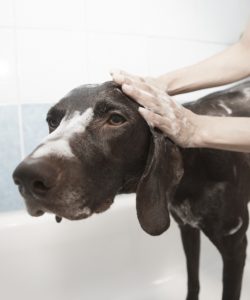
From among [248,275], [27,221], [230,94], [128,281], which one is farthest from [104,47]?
[248,275]

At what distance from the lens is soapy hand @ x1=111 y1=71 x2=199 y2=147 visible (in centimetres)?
75

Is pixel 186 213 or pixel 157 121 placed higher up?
pixel 157 121

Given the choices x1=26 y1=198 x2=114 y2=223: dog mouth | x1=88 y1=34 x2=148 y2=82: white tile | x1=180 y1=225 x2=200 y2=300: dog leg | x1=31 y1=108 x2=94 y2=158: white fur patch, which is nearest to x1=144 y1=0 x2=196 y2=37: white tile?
x1=88 y1=34 x2=148 y2=82: white tile

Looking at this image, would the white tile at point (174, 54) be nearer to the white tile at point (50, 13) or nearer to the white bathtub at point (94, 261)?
the white tile at point (50, 13)

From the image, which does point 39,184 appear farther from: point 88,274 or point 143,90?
point 88,274

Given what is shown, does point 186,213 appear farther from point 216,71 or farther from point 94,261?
point 94,261

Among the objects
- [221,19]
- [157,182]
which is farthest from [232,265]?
[221,19]

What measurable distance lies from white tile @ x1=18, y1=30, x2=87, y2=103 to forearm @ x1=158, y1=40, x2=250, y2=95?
0.62 meters

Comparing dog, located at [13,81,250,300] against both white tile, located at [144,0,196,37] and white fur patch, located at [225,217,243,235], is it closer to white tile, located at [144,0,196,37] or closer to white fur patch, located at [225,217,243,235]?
white fur patch, located at [225,217,243,235]

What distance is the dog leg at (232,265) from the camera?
1015 millimetres

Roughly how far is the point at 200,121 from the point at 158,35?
1125 mm

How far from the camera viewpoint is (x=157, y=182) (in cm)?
82

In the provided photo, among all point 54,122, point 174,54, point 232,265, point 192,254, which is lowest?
point 192,254

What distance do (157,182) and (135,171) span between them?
0.06 m
